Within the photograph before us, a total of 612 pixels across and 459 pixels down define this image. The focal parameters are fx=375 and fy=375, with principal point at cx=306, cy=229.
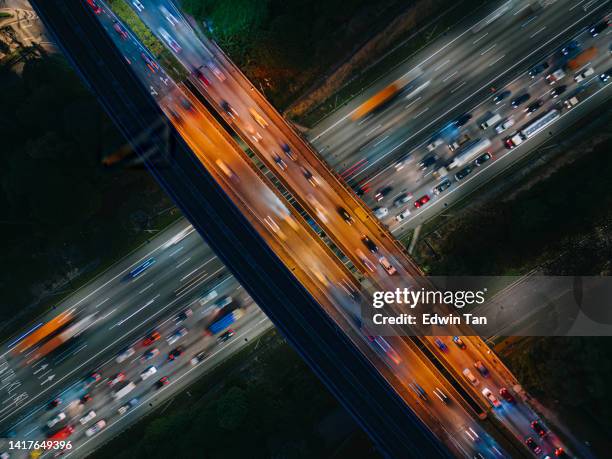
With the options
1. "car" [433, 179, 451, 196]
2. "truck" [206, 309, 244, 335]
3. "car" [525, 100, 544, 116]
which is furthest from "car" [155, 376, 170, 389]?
"car" [525, 100, 544, 116]

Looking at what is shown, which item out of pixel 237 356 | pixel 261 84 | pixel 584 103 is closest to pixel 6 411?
pixel 237 356

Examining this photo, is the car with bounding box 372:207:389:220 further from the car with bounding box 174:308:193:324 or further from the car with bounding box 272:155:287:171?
the car with bounding box 174:308:193:324

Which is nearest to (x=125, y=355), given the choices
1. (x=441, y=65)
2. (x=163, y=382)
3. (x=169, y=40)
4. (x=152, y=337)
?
(x=152, y=337)

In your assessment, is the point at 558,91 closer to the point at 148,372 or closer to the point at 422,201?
the point at 422,201

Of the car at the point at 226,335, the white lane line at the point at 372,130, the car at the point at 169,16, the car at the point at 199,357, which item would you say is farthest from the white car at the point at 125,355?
the car at the point at 169,16

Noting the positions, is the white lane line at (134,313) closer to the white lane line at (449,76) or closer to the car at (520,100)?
the white lane line at (449,76)

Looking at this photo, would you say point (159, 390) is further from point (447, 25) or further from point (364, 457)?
point (447, 25)

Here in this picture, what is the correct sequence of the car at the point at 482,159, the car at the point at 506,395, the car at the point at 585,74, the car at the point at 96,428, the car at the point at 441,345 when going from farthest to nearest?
the car at the point at 96,428, the car at the point at 482,159, the car at the point at 585,74, the car at the point at 441,345, the car at the point at 506,395

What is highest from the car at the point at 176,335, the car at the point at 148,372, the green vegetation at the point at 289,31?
the green vegetation at the point at 289,31
